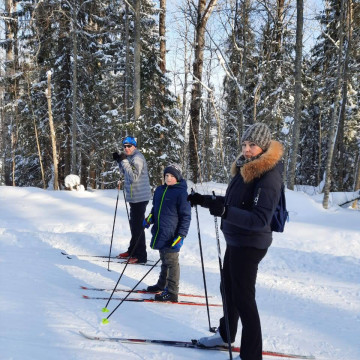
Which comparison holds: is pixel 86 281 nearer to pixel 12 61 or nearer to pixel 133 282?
pixel 133 282

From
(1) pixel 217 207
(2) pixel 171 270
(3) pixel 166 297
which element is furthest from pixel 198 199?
(3) pixel 166 297

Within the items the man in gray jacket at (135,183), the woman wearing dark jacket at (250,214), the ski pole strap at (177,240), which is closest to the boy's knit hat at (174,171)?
the ski pole strap at (177,240)

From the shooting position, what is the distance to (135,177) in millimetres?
5934

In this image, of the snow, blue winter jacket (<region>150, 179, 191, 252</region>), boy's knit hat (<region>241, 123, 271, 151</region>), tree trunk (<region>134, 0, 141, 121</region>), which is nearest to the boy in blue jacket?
blue winter jacket (<region>150, 179, 191, 252</region>)

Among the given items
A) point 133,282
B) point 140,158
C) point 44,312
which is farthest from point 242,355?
point 140,158

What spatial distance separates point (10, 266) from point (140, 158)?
269cm

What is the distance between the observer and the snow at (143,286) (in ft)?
10.5

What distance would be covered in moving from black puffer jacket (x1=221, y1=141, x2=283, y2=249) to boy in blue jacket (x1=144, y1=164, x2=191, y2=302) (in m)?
1.54

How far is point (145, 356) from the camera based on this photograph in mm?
3008

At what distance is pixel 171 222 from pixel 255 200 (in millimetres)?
2019

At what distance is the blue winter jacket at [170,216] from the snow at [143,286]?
0.79m

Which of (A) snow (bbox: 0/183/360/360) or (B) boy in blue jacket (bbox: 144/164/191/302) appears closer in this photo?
(A) snow (bbox: 0/183/360/360)

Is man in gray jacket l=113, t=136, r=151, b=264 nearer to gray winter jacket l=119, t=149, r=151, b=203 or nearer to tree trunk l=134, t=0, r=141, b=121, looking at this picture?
gray winter jacket l=119, t=149, r=151, b=203

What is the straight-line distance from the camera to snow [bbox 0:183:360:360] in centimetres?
319
